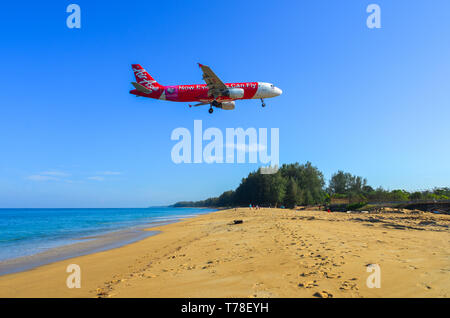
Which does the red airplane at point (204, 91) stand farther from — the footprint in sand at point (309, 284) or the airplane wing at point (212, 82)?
the footprint in sand at point (309, 284)

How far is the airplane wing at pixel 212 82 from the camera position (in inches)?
764

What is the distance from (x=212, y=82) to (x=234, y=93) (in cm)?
225

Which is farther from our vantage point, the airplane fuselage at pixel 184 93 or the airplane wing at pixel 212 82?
the airplane fuselage at pixel 184 93

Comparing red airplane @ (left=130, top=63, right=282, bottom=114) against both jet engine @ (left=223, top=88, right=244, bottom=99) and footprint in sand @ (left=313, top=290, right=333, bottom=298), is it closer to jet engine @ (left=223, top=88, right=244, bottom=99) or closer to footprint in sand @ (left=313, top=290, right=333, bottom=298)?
jet engine @ (left=223, top=88, right=244, bottom=99)

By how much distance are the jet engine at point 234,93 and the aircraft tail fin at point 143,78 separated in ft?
20.2

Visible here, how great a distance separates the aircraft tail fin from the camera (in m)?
22.8

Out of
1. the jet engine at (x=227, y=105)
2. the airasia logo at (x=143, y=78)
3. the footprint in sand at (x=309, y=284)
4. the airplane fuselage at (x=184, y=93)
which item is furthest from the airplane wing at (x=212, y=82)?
the footprint in sand at (x=309, y=284)

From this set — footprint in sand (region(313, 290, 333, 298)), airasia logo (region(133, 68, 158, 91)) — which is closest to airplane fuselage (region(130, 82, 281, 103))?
airasia logo (region(133, 68, 158, 91))

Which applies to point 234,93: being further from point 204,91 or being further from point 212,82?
point 204,91

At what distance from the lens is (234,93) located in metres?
21.6

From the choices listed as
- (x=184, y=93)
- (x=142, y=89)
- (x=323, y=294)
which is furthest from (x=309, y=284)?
(x=142, y=89)

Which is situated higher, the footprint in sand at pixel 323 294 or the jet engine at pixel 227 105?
the jet engine at pixel 227 105

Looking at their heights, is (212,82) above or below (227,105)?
above
